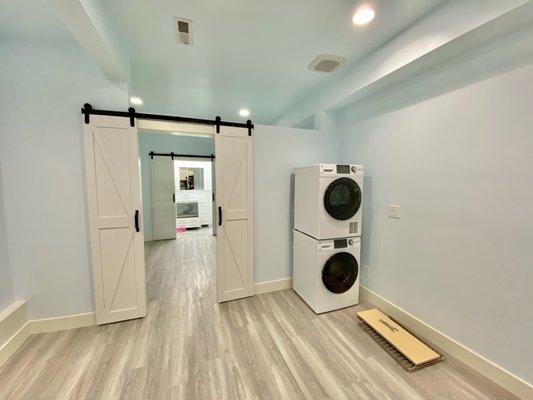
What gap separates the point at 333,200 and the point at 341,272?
2.87 ft

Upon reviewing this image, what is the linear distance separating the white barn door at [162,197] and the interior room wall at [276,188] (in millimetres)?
3510

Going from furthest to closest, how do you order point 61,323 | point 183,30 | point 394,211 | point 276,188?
point 276,188, point 394,211, point 61,323, point 183,30

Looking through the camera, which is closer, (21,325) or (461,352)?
(461,352)

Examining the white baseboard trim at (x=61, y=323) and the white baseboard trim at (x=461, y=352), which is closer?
the white baseboard trim at (x=461, y=352)

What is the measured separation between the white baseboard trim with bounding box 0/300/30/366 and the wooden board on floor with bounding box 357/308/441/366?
3170mm

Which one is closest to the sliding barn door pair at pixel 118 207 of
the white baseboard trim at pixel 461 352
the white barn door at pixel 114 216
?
the white barn door at pixel 114 216

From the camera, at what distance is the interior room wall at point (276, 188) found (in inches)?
108

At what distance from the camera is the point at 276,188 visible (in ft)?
9.34

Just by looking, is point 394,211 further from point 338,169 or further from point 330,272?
point 330,272

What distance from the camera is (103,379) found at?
5.17ft

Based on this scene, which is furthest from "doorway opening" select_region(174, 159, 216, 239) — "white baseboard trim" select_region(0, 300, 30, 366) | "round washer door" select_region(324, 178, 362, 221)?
"round washer door" select_region(324, 178, 362, 221)

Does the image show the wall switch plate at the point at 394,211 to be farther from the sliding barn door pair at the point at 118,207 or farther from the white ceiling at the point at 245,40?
the sliding barn door pair at the point at 118,207

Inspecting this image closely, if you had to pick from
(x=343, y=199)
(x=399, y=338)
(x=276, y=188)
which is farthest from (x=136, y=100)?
(x=399, y=338)

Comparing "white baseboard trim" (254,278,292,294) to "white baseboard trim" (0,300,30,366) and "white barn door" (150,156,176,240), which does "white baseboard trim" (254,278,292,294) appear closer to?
"white baseboard trim" (0,300,30,366)
